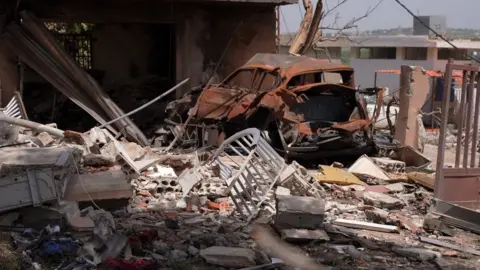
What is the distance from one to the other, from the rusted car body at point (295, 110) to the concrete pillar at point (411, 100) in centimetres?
262

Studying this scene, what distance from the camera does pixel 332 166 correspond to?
10180 millimetres

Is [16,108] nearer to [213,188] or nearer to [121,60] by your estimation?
[213,188]

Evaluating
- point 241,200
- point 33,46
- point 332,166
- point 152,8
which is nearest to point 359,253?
point 241,200

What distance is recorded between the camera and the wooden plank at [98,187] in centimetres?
682

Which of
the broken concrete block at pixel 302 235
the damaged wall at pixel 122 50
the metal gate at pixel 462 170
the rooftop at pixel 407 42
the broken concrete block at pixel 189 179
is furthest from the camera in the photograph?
the rooftop at pixel 407 42

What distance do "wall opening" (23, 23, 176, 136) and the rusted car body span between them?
390 cm

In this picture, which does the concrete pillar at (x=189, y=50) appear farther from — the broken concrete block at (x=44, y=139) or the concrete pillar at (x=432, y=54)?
the concrete pillar at (x=432, y=54)

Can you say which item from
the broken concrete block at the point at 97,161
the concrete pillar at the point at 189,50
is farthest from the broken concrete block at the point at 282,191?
the concrete pillar at the point at 189,50

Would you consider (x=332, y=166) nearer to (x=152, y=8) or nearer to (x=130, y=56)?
(x=152, y=8)

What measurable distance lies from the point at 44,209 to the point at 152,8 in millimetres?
7813

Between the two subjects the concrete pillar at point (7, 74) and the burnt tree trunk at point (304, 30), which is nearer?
the concrete pillar at point (7, 74)

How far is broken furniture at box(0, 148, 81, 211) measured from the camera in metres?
6.09

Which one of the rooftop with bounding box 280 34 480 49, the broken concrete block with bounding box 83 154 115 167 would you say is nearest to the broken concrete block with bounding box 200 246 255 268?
the broken concrete block with bounding box 83 154 115 167

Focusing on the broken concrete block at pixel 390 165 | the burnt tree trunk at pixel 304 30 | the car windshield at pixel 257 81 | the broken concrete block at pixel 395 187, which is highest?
the burnt tree trunk at pixel 304 30
